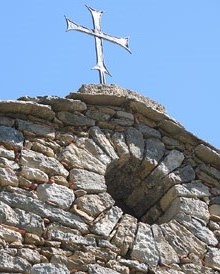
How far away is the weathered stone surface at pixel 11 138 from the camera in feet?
22.5

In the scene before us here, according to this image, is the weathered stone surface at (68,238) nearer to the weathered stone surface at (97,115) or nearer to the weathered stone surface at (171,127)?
the weathered stone surface at (97,115)

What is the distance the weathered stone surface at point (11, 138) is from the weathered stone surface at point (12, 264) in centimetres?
108

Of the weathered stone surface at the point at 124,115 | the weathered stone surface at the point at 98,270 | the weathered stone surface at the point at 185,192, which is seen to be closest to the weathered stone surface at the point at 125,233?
the weathered stone surface at the point at 98,270

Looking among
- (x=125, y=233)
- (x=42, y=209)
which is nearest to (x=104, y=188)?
(x=125, y=233)

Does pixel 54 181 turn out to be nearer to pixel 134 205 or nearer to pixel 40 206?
pixel 40 206

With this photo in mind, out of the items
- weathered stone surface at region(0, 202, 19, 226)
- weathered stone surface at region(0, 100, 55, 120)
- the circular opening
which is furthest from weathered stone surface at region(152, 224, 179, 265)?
weathered stone surface at region(0, 100, 55, 120)

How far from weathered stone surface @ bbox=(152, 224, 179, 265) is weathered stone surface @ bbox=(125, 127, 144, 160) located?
71cm

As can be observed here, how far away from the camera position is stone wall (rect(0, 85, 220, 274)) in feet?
20.9

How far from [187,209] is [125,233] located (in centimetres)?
73

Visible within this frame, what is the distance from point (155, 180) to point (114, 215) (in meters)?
0.75

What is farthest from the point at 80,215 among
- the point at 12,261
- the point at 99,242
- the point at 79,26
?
the point at 79,26

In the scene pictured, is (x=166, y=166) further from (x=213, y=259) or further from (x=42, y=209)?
(x=42, y=209)

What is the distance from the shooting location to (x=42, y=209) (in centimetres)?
650

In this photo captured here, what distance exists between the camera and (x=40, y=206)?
6516mm
